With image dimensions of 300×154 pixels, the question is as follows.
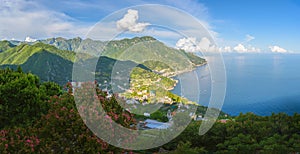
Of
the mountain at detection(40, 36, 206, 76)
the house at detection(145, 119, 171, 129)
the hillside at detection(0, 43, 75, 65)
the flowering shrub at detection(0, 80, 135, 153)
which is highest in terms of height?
the hillside at detection(0, 43, 75, 65)

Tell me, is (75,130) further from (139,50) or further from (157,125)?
(157,125)

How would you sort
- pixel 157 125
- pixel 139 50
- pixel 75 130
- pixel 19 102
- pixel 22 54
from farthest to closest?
pixel 22 54 < pixel 157 125 < pixel 19 102 < pixel 139 50 < pixel 75 130

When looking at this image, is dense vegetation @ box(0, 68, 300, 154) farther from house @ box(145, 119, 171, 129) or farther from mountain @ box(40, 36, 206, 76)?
mountain @ box(40, 36, 206, 76)

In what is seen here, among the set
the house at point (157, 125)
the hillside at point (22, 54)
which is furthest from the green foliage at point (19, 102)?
the hillside at point (22, 54)

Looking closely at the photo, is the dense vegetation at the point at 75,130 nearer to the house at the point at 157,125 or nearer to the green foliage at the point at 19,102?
the green foliage at the point at 19,102

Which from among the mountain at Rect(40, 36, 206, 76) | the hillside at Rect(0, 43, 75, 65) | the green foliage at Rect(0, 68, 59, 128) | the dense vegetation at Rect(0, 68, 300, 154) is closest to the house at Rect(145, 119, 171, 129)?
the dense vegetation at Rect(0, 68, 300, 154)

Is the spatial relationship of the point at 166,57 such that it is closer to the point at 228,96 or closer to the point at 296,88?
the point at 228,96

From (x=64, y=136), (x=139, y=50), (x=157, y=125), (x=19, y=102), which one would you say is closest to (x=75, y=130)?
(x=64, y=136)

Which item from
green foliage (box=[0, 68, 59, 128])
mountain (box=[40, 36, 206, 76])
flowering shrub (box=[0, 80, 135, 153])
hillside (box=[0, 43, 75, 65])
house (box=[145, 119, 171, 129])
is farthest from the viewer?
hillside (box=[0, 43, 75, 65])

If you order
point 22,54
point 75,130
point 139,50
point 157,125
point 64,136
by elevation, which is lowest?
point 157,125
